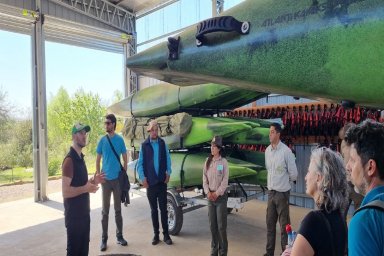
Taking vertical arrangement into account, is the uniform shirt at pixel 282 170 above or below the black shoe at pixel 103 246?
above

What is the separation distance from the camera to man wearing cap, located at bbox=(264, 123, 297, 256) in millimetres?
4461

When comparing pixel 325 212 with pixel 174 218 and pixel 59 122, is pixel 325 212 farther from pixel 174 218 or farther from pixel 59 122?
pixel 59 122

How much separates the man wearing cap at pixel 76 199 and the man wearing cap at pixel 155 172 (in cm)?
184

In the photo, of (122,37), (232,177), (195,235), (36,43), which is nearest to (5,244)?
(195,235)

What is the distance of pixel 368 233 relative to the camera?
1070 millimetres

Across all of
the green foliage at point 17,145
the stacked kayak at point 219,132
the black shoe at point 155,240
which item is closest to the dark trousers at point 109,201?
the black shoe at point 155,240

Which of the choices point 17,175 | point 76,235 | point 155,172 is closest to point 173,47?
point 76,235

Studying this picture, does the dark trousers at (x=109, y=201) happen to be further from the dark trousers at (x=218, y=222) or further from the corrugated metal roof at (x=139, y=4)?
the corrugated metal roof at (x=139, y=4)

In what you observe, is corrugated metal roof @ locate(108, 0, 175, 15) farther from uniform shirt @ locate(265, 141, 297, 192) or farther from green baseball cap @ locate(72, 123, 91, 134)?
green baseball cap @ locate(72, 123, 91, 134)

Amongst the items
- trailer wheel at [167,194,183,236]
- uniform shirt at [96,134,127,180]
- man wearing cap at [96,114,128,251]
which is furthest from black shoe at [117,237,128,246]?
uniform shirt at [96,134,127,180]

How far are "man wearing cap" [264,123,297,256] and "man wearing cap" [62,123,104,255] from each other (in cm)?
229

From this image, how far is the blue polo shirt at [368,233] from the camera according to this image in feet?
3.49

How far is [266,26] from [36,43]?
9386mm

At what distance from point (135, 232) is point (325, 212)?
488 centimetres
